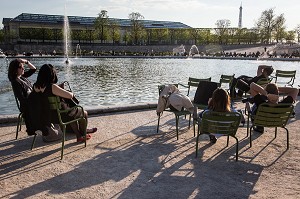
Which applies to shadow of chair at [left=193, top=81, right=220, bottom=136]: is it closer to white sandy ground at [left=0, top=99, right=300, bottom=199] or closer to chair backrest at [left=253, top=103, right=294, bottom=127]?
white sandy ground at [left=0, top=99, right=300, bottom=199]

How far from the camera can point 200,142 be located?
6645mm

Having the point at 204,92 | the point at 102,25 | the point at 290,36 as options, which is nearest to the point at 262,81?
the point at 204,92

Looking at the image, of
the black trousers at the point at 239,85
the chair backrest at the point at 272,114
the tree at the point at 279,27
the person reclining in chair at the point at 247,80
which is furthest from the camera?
the tree at the point at 279,27

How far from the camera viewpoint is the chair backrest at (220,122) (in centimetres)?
555

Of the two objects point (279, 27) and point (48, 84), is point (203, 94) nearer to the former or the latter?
point (48, 84)

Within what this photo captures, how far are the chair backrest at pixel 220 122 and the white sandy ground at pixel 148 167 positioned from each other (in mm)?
511

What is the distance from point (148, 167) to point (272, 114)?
2.60m

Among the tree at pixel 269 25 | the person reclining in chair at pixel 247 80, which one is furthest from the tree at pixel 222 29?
the person reclining in chair at pixel 247 80

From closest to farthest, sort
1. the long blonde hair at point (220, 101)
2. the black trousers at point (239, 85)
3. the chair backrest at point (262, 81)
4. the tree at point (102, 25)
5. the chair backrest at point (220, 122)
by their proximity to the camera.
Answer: the chair backrest at point (220, 122) → the long blonde hair at point (220, 101) → the chair backrest at point (262, 81) → the black trousers at point (239, 85) → the tree at point (102, 25)

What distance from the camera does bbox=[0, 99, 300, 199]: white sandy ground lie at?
446 centimetres

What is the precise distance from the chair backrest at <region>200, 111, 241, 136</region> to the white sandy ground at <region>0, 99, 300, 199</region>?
511 millimetres

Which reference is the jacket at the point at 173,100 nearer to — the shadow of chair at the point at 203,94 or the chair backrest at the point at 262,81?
the shadow of chair at the point at 203,94

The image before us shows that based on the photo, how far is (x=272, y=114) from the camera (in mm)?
6035

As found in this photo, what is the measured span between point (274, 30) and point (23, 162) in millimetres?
96816
